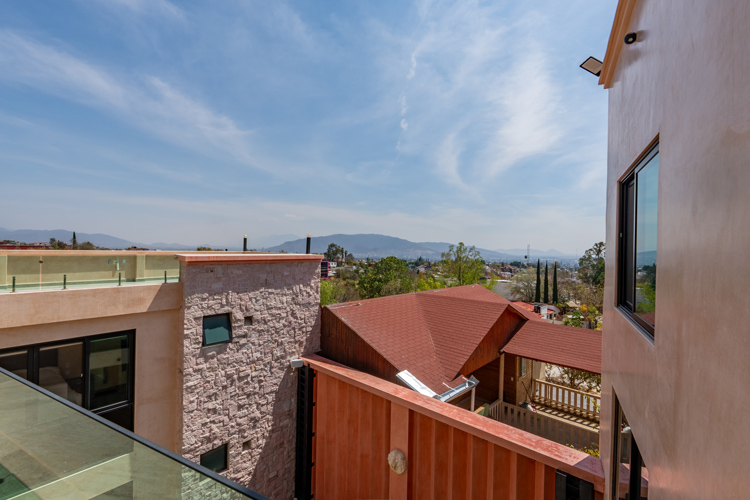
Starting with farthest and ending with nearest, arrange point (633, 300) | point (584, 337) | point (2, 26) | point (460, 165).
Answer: point (460, 165) → point (584, 337) → point (2, 26) → point (633, 300)

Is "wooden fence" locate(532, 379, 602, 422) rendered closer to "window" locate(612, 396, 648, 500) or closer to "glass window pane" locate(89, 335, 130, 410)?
"window" locate(612, 396, 648, 500)

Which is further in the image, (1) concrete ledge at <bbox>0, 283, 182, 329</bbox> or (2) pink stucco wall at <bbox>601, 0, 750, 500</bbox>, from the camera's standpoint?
(1) concrete ledge at <bbox>0, 283, 182, 329</bbox>

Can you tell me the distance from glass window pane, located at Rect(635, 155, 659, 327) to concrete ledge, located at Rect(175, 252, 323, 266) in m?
6.47

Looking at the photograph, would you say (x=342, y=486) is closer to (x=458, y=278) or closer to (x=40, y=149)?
(x=40, y=149)

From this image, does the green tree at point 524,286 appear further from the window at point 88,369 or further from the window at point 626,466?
the window at point 88,369

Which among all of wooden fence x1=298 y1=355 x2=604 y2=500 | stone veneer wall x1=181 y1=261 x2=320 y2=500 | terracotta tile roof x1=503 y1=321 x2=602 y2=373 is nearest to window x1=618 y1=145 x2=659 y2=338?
wooden fence x1=298 y1=355 x2=604 y2=500

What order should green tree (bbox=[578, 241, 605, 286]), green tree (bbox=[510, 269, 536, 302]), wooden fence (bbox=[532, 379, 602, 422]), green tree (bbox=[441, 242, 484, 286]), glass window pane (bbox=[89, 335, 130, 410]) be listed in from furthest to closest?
green tree (bbox=[510, 269, 536, 302]) → green tree (bbox=[578, 241, 605, 286]) → green tree (bbox=[441, 242, 484, 286]) → wooden fence (bbox=[532, 379, 602, 422]) → glass window pane (bbox=[89, 335, 130, 410])

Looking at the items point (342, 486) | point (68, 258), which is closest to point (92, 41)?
point (68, 258)

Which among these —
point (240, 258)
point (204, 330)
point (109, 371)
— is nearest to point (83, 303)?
point (109, 371)

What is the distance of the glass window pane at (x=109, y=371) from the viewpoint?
5602 millimetres

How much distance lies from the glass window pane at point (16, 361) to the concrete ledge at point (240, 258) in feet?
8.58

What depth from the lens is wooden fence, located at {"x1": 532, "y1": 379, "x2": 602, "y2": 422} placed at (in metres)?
9.77

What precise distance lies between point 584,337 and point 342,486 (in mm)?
7804

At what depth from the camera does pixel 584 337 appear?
930cm
